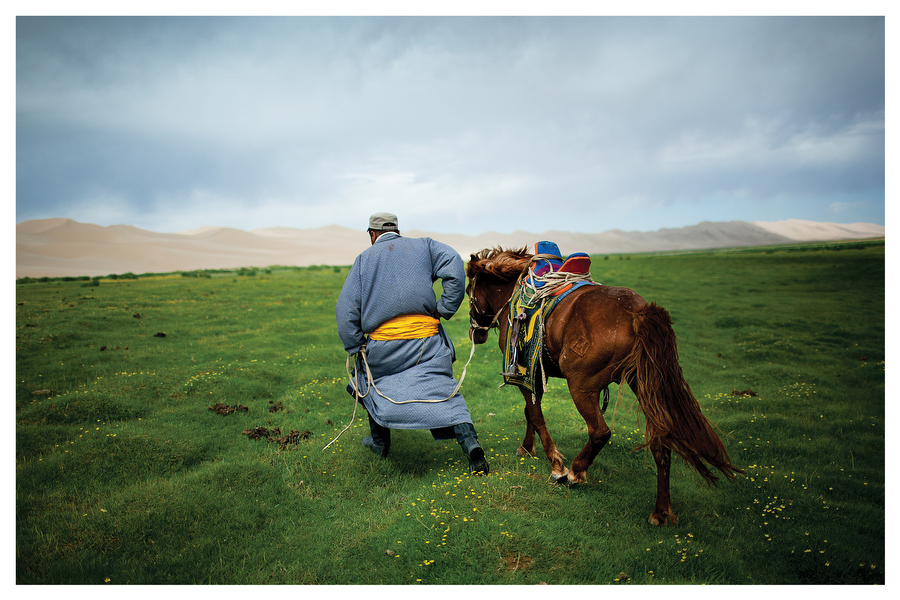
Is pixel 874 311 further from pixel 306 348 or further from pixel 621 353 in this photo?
pixel 306 348

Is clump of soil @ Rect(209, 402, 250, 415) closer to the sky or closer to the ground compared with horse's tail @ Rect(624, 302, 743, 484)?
closer to the ground

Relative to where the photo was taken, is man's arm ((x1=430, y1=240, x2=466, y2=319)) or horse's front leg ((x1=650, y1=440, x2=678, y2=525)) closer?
horse's front leg ((x1=650, y1=440, x2=678, y2=525))

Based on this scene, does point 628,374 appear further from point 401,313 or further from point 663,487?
point 401,313

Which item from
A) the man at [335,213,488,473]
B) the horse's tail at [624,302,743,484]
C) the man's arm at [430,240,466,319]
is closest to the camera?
the horse's tail at [624,302,743,484]

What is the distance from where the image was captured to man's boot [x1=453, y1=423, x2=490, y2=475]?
4.64 metres

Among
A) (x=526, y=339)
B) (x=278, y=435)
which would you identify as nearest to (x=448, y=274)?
(x=526, y=339)

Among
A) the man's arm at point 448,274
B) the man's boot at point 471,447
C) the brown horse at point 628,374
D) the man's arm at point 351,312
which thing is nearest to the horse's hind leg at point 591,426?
the brown horse at point 628,374

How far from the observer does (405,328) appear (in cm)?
499

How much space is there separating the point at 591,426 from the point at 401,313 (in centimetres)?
232

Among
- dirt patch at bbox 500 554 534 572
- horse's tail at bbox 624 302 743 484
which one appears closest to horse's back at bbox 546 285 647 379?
horse's tail at bbox 624 302 743 484

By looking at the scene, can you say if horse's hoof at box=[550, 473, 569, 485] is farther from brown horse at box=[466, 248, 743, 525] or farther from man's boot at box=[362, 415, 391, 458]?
man's boot at box=[362, 415, 391, 458]

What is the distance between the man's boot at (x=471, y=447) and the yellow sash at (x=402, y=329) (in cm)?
112

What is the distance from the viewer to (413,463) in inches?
210

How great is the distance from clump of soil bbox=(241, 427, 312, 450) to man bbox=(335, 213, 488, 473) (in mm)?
1589
